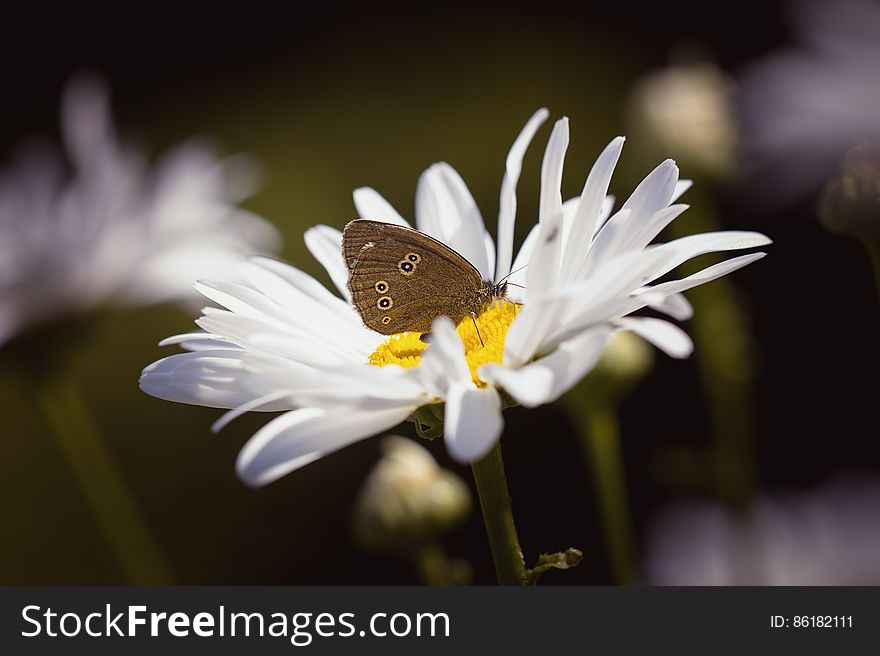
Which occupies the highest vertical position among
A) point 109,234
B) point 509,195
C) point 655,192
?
point 109,234

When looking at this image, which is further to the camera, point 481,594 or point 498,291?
point 498,291

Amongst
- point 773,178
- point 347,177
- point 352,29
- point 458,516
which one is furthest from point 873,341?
point 352,29

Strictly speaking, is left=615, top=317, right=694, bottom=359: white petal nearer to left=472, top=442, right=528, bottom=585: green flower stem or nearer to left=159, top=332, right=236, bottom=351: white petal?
Answer: left=472, top=442, right=528, bottom=585: green flower stem

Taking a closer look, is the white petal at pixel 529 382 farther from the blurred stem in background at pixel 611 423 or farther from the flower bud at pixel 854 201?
the blurred stem in background at pixel 611 423

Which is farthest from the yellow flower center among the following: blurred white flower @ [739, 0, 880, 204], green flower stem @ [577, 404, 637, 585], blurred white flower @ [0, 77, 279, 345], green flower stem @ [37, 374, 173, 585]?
blurred white flower @ [739, 0, 880, 204]

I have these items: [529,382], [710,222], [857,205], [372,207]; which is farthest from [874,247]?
[710,222]

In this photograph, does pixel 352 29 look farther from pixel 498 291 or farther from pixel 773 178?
pixel 498 291

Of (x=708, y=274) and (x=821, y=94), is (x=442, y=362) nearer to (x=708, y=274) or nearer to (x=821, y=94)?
(x=708, y=274)

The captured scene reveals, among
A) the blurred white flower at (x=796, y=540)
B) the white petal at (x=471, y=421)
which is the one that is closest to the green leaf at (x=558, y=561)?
the white petal at (x=471, y=421)
